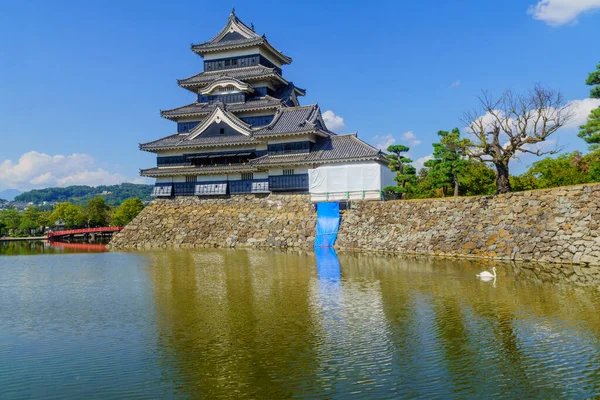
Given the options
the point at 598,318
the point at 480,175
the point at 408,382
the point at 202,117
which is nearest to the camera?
the point at 408,382

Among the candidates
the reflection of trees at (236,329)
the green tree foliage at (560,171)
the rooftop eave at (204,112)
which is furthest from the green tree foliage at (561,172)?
the rooftop eave at (204,112)

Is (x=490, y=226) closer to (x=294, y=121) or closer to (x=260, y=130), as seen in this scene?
(x=294, y=121)

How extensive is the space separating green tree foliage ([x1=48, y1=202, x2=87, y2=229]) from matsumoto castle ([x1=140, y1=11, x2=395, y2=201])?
36540 millimetres

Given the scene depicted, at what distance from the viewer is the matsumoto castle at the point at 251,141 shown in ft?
110

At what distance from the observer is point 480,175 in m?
33.2

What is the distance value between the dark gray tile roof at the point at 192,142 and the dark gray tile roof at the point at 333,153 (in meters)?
2.46

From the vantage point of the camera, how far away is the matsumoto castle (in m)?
33.5

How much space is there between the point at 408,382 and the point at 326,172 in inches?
1046

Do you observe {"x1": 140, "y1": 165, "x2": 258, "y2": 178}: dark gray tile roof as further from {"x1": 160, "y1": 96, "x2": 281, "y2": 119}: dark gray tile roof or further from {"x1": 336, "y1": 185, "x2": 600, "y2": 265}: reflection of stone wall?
{"x1": 336, "y1": 185, "x2": 600, "y2": 265}: reflection of stone wall

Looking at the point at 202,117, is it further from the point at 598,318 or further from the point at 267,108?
the point at 598,318

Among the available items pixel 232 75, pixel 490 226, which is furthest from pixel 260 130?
pixel 490 226

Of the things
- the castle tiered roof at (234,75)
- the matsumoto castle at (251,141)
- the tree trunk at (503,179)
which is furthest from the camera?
the castle tiered roof at (234,75)

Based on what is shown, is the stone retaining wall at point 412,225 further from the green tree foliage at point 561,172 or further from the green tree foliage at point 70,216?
the green tree foliage at point 70,216

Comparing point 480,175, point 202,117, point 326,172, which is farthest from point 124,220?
point 480,175
